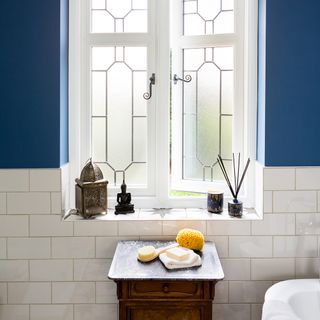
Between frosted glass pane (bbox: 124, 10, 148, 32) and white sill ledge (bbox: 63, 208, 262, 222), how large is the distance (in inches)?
40.6

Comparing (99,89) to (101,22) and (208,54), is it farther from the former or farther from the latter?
(208,54)

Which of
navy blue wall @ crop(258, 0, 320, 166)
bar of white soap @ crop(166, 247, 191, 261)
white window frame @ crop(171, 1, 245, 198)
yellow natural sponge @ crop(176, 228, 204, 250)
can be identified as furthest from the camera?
white window frame @ crop(171, 1, 245, 198)

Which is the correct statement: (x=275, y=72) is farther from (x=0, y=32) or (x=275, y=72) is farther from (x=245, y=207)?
(x=0, y=32)

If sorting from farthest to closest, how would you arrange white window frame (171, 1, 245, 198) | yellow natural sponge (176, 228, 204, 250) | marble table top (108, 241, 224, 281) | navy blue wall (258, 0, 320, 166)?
white window frame (171, 1, 245, 198)
navy blue wall (258, 0, 320, 166)
yellow natural sponge (176, 228, 204, 250)
marble table top (108, 241, 224, 281)

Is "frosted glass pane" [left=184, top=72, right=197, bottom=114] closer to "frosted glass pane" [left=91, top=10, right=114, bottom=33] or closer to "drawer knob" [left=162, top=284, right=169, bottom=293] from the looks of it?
"frosted glass pane" [left=91, top=10, right=114, bottom=33]

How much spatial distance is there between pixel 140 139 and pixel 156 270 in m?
0.93

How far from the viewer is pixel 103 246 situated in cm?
248

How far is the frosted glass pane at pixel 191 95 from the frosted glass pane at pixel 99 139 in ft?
1.61

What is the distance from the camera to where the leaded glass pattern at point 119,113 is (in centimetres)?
273

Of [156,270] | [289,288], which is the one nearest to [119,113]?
[156,270]

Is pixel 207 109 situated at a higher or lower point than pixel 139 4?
lower

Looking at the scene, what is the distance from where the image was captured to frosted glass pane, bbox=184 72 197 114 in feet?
9.07

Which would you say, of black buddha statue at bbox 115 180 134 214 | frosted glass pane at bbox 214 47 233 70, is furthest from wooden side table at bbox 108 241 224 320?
frosted glass pane at bbox 214 47 233 70

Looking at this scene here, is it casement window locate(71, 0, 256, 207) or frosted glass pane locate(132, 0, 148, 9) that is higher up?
frosted glass pane locate(132, 0, 148, 9)
